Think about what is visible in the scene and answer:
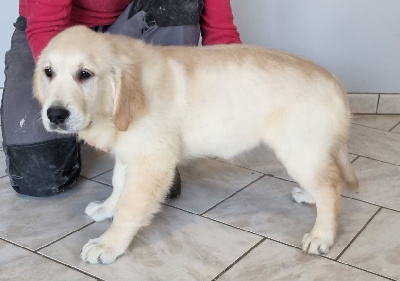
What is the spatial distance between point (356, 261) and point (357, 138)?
4.60 ft

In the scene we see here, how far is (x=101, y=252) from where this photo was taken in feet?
5.64

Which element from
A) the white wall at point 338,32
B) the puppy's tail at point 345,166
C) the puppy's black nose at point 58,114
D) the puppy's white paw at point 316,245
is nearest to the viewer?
the puppy's black nose at point 58,114

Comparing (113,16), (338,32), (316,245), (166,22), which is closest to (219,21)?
(166,22)

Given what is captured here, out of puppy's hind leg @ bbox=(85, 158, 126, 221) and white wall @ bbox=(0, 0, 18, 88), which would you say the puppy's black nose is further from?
white wall @ bbox=(0, 0, 18, 88)

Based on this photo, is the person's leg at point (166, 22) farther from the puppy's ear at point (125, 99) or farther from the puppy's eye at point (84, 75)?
the puppy's eye at point (84, 75)

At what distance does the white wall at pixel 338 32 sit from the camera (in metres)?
3.34

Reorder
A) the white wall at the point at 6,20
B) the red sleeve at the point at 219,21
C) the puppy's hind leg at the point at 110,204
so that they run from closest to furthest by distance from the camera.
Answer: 1. the puppy's hind leg at the point at 110,204
2. the red sleeve at the point at 219,21
3. the white wall at the point at 6,20

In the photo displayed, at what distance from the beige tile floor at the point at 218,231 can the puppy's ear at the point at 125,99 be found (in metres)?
0.47

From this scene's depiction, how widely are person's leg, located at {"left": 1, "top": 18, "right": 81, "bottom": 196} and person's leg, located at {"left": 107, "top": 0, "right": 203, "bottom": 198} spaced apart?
49 centimetres

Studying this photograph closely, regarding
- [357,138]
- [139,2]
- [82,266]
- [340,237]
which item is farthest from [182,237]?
[357,138]

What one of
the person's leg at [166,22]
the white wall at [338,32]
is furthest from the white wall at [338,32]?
the person's leg at [166,22]

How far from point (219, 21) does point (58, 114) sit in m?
1.04

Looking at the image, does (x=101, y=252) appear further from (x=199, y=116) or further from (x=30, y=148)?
(x=30, y=148)

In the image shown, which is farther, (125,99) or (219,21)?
(219,21)
